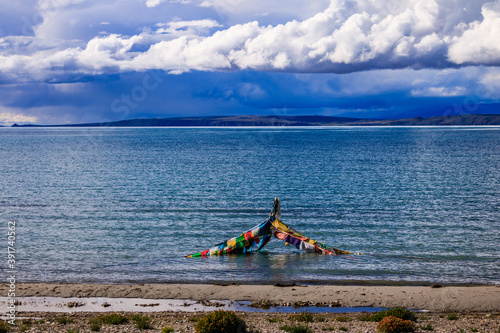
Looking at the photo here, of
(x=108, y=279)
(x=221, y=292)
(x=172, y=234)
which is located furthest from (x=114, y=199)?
(x=221, y=292)

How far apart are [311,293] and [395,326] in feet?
25.4

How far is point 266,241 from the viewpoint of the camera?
36406mm

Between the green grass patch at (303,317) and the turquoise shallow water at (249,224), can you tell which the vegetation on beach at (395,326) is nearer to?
the green grass patch at (303,317)

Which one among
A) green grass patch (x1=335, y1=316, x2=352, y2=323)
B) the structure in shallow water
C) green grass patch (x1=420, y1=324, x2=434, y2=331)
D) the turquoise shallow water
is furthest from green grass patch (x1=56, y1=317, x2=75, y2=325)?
green grass patch (x1=420, y1=324, x2=434, y2=331)

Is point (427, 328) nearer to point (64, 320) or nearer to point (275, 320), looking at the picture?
point (275, 320)

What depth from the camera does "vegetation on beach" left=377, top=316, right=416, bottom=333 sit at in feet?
62.0

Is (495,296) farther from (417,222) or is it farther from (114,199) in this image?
(114,199)

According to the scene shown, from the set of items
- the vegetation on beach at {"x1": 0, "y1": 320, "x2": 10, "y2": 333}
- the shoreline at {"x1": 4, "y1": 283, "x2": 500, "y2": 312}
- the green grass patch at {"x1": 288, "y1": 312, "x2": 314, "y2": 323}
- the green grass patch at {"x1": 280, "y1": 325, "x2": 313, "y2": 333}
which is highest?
the vegetation on beach at {"x1": 0, "y1": 320, "x2": 10, "y2": 333}

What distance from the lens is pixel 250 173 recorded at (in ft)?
288

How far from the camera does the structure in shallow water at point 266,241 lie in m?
35.1

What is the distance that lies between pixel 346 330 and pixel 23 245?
26.6 meters

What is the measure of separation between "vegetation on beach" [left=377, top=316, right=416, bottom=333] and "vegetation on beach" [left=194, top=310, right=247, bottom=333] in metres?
5.11

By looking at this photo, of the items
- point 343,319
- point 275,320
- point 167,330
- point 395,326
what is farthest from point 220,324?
point 395,326

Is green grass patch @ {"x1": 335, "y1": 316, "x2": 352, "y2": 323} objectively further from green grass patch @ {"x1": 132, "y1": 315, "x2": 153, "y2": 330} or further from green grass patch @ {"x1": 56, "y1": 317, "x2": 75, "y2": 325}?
green grass patch @ {"x1": 56, "y1": 317, "x2": 75, "y2": 325}
